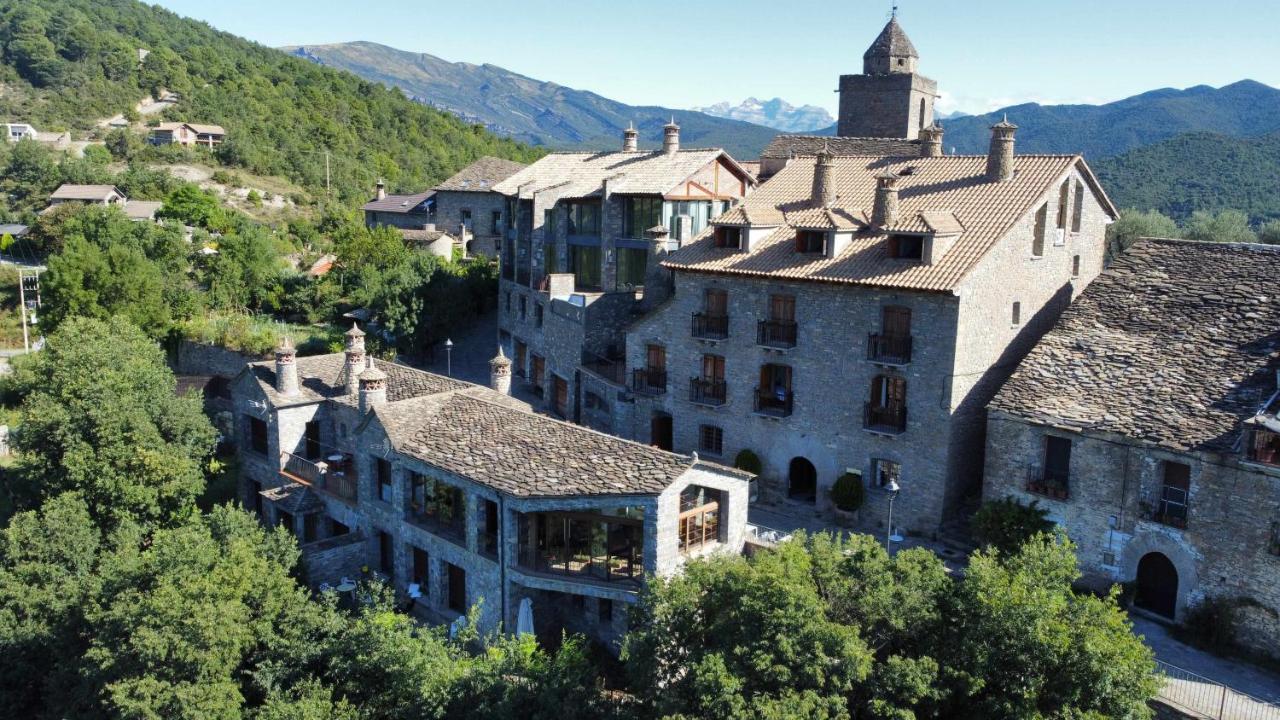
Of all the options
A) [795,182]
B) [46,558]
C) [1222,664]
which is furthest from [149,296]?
[1222,664]

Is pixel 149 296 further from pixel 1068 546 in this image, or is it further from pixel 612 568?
pixel 1068 546

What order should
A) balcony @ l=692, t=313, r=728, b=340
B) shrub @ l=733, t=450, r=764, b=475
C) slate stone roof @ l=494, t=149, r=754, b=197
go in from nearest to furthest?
shrub @ l=733, t=450, r=764, b=475 → balcony @ l=692, t=313, r=728, b=340 → slate stone roof @ l=494, t=149, r=754, b=197

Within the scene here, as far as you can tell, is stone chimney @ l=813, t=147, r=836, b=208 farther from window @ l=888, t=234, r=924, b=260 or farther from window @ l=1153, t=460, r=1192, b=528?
window @ l=1153, t=460, r=1192, b=528

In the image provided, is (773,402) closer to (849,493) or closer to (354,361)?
(849,493)

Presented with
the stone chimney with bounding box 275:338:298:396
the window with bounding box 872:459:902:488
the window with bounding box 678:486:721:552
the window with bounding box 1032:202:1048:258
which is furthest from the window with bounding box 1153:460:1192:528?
the stone chimney with bounding box 275:338:298:396

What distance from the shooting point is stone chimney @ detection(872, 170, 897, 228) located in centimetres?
3231

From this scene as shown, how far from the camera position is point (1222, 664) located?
2364cm

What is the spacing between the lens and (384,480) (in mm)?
30125

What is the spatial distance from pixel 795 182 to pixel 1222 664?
23.0m

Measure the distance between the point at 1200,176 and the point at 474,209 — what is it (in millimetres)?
54767

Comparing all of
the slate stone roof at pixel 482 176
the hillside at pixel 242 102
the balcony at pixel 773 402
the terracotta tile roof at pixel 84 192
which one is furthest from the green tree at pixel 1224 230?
the terracotta tile roof at pixel 84 192

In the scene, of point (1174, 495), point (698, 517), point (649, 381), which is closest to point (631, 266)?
point (649, 381)

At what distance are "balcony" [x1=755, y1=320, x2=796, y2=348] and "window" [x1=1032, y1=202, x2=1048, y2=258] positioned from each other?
8644 millimetres

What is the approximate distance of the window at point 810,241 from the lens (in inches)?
1300
